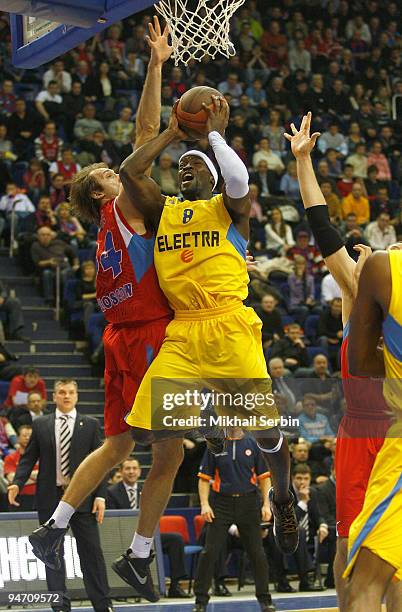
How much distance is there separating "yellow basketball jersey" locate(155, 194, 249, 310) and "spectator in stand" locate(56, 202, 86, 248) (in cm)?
1010

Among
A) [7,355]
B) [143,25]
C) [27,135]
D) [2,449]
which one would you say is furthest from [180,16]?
[143,25]

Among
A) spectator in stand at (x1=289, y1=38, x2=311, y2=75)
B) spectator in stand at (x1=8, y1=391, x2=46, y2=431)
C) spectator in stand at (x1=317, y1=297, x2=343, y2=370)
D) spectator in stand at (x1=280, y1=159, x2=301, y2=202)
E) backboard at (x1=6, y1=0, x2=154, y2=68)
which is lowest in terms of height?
spectator in stand at (x1=8, y1=391, x2=46, y2=431)

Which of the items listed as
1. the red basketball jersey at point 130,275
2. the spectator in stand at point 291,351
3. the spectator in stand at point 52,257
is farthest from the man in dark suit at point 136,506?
the red basketball jersey at point 130,275

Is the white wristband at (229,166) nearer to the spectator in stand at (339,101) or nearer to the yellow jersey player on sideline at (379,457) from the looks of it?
the yellow jersey player on sideline at (379,457)

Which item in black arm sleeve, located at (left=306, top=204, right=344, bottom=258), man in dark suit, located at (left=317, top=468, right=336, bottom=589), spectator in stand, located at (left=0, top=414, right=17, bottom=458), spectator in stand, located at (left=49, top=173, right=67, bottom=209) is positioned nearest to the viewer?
black arm sleeve, located at (left=306, top=204, right=344, bottom=258)

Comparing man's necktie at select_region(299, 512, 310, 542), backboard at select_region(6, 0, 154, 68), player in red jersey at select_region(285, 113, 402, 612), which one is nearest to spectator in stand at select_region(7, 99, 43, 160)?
man's necktie at select_region(299, 512, 310, 542)

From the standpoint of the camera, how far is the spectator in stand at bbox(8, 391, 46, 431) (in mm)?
13258

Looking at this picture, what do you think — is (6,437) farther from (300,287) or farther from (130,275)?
(130,275)

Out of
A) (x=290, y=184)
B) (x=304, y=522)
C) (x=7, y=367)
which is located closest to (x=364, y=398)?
(x=304, y=522)

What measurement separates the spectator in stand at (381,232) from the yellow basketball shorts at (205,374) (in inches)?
507

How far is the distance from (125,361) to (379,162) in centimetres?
1566

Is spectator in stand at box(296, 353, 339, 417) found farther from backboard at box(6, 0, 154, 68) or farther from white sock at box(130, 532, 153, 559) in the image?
backboard at box(6, 0, 154, 68)

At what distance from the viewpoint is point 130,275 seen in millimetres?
6559

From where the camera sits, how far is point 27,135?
1808 cm
